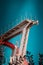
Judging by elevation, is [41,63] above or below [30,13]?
below

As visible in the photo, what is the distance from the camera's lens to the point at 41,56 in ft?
13.0

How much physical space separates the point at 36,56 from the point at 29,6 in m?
1.12

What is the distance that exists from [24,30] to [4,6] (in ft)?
4.47

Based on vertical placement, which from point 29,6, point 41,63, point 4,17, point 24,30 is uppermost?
point 29,6

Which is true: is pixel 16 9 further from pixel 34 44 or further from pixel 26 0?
pixel 34 44

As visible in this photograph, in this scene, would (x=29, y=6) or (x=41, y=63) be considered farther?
(x=29, y=6)

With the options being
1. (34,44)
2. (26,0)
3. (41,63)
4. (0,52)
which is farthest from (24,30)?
(26,0)

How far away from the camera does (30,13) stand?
14.6 feet

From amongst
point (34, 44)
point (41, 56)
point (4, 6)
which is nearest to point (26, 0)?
point (4, 6)

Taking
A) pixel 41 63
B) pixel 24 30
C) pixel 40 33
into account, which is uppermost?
pixel 40 33

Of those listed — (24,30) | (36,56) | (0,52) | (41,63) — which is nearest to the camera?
(24,30)

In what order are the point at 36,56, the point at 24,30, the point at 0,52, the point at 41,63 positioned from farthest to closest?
the point at 36,56
the point at 41,63
the point at 0,52
the point at 24,30

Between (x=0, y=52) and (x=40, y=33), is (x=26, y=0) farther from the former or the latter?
(x=0, y=52)

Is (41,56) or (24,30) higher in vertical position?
(24,30)
